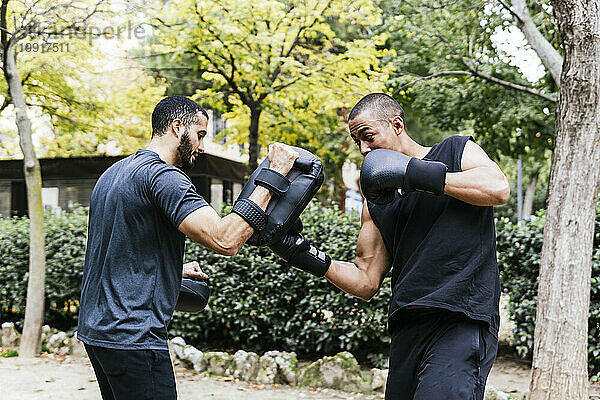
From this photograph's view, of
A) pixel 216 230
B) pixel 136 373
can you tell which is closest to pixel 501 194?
pixel 216 230

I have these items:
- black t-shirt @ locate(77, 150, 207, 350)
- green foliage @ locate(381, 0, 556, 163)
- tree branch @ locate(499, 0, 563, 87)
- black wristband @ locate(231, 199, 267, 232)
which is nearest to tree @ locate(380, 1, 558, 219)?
green foliage @ locate(381, 0, 556, 163)

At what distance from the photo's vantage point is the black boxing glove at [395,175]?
241 centimetres

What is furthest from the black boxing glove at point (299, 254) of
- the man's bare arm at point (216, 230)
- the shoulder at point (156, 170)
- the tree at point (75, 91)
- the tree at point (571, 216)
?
the tree at point (75, 91)

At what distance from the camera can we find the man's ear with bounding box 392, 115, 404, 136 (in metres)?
2.82

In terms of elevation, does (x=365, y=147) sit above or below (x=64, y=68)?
below

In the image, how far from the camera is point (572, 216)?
4.87 metres

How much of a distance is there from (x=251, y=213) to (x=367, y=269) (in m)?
0.85

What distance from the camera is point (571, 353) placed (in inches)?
190

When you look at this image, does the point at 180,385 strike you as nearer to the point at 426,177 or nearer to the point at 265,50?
the point at 426,177

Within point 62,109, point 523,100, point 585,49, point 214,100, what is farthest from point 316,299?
point 523,100

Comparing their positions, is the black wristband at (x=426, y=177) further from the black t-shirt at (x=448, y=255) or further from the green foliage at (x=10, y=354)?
the green foliage at (x=10, y=354)

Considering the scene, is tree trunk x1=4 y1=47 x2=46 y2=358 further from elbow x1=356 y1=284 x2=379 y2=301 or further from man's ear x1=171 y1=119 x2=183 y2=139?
elbow x1=356 y1=284 x2=379 y2=301

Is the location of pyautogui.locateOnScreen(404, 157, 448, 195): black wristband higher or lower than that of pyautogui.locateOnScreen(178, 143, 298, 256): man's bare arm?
higher

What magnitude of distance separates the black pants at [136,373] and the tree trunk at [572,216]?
3507 millimetres
